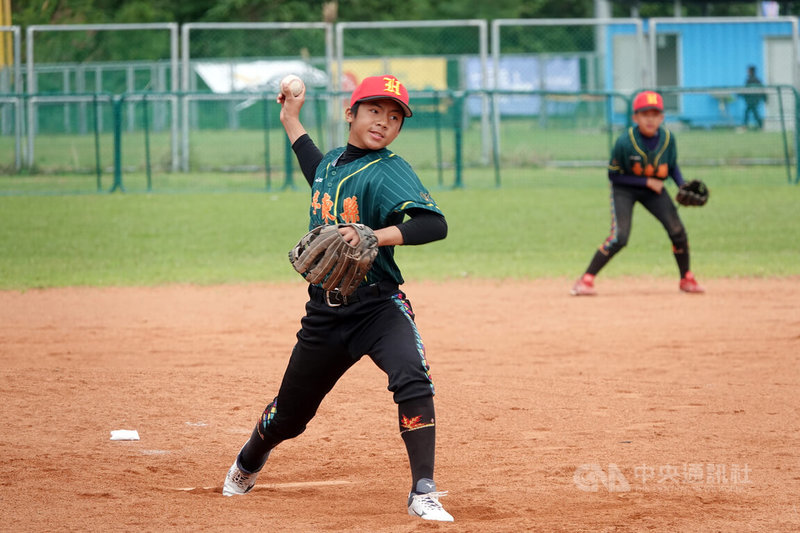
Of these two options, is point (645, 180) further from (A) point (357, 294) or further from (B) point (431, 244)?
(A) point (357, 294)

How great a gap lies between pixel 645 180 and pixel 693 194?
2.58ft

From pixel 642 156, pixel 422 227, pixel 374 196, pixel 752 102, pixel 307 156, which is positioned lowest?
pixel 422 227

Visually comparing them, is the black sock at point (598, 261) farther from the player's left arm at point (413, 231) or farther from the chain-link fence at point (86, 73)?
the chain-link fence at point (86, 73)

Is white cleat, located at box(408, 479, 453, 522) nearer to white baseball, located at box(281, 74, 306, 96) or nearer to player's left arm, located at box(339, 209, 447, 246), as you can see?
A: player's left arm, located at box(339, 209, 447, 246)

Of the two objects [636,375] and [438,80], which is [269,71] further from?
[636,375]

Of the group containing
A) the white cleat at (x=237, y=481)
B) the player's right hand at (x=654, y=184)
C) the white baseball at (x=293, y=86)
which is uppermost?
the white baseball at (x=293, y=86)

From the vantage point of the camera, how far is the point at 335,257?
397cm

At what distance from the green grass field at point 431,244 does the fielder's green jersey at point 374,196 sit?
7.48m

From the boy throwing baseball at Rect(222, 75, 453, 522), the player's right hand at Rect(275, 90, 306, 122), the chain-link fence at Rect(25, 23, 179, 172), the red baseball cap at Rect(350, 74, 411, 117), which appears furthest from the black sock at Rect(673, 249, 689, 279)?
the chain-link fence at Rect(25, 23, 179, 172)

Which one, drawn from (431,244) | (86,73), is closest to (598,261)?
(431,244)

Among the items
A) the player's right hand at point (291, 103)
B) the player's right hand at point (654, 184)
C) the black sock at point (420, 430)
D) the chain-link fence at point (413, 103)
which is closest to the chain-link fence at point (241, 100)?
the chain-link fence at point (413, 103)

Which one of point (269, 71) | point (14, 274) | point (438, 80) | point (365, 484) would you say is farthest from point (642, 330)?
point (269, 71)

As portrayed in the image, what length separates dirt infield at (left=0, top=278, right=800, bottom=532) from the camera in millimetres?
4293

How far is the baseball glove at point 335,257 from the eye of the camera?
3941 millimetres
